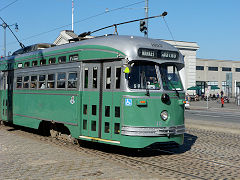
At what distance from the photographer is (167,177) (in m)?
7.34

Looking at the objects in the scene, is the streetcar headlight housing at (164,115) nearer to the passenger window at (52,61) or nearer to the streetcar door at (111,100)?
the streetcar door at (111,100)

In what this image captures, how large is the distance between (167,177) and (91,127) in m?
3.48

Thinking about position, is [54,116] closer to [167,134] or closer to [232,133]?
[167,134]

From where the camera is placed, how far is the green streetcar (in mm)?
9289

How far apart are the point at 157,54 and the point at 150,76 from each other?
73 centimetres

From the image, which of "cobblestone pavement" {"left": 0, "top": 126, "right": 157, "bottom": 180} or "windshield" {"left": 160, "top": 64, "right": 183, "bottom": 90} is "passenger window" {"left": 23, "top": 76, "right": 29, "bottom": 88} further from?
"windshield" {"left": 160, "top": 64, "right": 183, "bottom": 90}

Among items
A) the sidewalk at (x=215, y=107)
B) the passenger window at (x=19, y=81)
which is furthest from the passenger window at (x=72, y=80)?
the sidewalk at (x=215, y=107)

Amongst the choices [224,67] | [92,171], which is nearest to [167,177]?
[92,171]

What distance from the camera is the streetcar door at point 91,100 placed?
33.1 feet

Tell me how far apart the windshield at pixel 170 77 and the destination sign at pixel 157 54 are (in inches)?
10.2

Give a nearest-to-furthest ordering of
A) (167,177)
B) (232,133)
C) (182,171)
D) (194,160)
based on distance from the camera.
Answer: (167,177) → (182,171) → (194,160) → (232,133)

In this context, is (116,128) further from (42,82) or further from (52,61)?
(42,82)

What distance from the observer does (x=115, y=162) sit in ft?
28.9

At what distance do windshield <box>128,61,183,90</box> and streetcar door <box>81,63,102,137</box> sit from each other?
1159 mm
